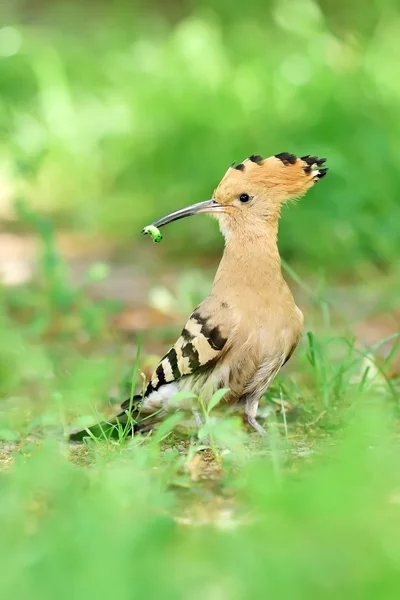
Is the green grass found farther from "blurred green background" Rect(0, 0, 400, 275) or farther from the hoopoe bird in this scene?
"blurred green background" Rect(0, 0, 400, 275)

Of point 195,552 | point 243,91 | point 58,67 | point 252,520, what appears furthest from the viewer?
point 58,67

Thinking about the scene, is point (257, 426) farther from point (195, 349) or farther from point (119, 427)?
point (119, 427)

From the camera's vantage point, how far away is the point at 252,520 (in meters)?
2.29

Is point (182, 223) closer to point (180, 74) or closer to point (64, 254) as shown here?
point (64, 254)

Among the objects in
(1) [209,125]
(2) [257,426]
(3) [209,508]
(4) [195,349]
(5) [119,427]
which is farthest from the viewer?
(1) [209,125]

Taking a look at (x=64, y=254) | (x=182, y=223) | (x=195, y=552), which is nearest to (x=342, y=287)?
(x=182, y=223)

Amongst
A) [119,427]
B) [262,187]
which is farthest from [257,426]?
[262,187]

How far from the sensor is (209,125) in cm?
636

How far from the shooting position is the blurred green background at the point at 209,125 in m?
5.34

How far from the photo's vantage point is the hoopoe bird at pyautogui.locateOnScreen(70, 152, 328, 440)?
2.94 metres

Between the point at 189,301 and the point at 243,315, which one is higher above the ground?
the point at 189,301

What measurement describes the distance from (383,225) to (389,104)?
1.23 m

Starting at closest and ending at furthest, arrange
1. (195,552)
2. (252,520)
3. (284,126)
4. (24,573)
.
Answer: (24,573)
(195,552)
(252,520)
(284,126)

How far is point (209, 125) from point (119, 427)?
3.72 m
